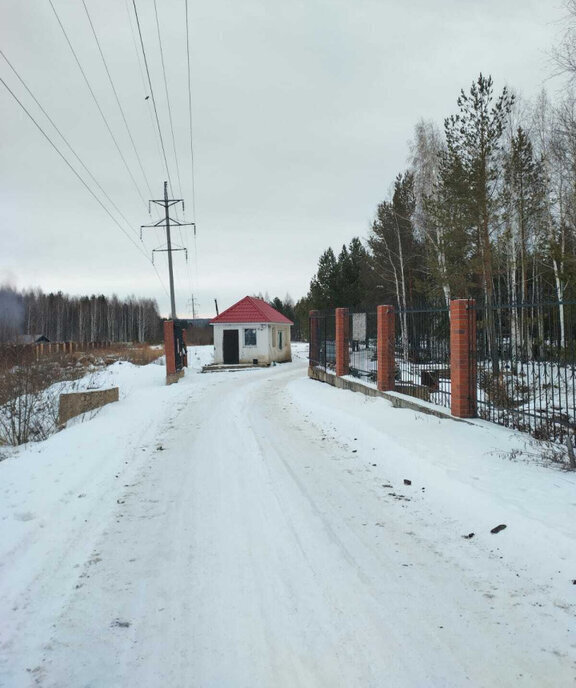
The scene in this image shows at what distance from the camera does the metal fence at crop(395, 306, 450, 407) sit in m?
8.90

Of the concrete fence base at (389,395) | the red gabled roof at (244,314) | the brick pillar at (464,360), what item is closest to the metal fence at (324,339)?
the concrete fence base at (389,395)

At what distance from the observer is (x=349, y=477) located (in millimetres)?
5395

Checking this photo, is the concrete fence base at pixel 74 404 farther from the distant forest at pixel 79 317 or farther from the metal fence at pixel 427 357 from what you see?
the distant forest at pixel 79 317

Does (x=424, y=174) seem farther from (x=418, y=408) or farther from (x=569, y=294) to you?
(x=418, y=408)

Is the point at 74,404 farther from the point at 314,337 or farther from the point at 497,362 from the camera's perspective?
the point at 314,337

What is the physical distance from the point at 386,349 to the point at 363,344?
7.26ft

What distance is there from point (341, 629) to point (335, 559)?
83 centimetres

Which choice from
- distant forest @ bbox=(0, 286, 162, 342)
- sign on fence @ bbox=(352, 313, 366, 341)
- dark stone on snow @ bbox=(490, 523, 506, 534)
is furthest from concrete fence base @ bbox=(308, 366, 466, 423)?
distant forest @ bbox=(0, 286, 162, 342)

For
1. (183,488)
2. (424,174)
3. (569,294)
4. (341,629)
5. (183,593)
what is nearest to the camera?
(341,629)

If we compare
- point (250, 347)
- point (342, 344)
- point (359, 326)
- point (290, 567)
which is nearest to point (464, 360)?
point (359, 326)

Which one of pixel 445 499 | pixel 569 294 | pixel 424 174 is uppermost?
pixel 424 174

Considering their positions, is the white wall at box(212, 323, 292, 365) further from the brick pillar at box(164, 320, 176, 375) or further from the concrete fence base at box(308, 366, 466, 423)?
the concrete fence base at box(308, 366, 466, 423)

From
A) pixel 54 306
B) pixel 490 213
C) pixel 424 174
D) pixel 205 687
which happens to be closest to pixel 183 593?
pixel 205 687

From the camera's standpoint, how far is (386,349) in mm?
10578
